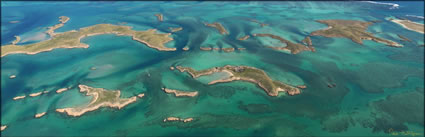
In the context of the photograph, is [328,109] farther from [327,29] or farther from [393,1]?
Result: [393,1]

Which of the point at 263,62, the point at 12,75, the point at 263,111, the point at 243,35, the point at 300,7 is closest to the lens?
the point at 263,111

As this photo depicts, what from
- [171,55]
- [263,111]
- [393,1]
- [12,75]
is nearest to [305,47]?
[263,111]

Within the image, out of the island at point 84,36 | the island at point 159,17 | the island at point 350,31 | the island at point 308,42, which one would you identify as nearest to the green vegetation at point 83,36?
the island at point 84,36

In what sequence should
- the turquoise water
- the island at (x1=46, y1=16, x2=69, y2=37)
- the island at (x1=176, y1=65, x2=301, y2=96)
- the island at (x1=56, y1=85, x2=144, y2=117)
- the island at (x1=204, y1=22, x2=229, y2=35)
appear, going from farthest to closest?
the island at (x1=46, y1=16, x2=69, y2=37) → the island at (x1=204, y1=22, x2=229, y2=35) → the island at (x1=176, y1=65, x2=301, y2=96) → the island at (x1=56, y1=85, x2=144, y2=117) → the turquoise water

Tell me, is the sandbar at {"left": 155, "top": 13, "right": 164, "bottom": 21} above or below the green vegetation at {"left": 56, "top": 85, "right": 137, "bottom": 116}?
above

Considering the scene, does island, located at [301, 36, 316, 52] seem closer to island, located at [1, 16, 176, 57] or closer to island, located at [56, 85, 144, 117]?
island, located at [1, 16, 176, 57]

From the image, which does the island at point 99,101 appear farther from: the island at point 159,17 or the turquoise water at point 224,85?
the island at point 159,17

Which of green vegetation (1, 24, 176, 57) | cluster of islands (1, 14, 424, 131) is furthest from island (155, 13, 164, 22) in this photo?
green vegetation (1, 24, 176, 57)
